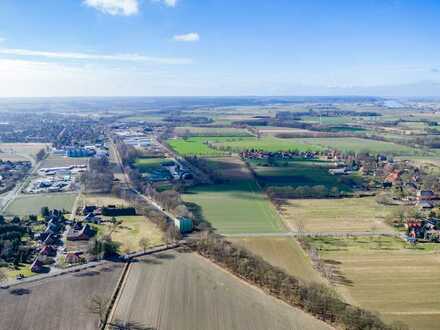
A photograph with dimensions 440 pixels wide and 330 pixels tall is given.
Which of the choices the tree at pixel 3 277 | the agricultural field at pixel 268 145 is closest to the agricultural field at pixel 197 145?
the agricultural field at pixel 268 145

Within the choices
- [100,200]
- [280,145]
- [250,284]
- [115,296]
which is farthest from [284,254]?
[280,145]

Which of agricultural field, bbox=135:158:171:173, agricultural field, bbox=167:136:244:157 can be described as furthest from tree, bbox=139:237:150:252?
agricultural field, bbox=167:136:244:157

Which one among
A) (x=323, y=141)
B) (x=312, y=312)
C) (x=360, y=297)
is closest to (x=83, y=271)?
(x=312, y=312)

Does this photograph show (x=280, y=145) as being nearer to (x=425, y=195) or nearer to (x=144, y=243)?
(x=425, y=195)

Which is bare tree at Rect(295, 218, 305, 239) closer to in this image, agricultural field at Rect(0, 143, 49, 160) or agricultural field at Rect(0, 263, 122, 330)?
agricultural field at Rect(0, 263, 122, 330)

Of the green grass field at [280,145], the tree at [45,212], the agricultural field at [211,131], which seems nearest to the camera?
the tree at [45,212]

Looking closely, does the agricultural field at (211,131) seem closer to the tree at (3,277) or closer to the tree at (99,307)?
the tree at (3,277)
